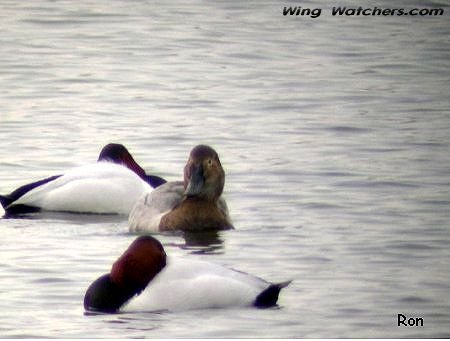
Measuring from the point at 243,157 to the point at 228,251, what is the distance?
458cm

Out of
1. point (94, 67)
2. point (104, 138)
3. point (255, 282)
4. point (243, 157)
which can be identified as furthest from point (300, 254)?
point (94, 67)

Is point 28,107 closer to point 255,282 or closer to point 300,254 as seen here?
Answer: point 300,254

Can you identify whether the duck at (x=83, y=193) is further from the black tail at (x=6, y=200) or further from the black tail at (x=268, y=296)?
the black tail at (x=268, y=296)

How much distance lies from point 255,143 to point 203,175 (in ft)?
14.4

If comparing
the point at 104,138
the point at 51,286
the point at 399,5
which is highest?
the point at 399,5

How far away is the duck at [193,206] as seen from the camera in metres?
13.3

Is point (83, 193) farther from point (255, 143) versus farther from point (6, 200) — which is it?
point (255, 143)

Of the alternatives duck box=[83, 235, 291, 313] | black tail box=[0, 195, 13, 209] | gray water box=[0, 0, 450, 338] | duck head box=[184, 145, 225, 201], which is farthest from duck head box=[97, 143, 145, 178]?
duck box=[83, 235, 291, 313]

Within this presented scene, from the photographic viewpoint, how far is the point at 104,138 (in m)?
18.2

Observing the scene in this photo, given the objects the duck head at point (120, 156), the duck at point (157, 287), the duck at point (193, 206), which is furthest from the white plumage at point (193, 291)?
the duck head at point (120, 156)

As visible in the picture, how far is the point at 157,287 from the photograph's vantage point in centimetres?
1030

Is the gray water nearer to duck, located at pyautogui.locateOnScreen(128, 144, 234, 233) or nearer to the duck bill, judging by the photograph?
duck, located at pyautogui.locateOnScreen(128, 144, 234, 233)

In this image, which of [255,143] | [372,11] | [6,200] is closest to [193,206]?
[6,200]

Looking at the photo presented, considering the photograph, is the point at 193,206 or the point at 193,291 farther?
the point at 193,206
